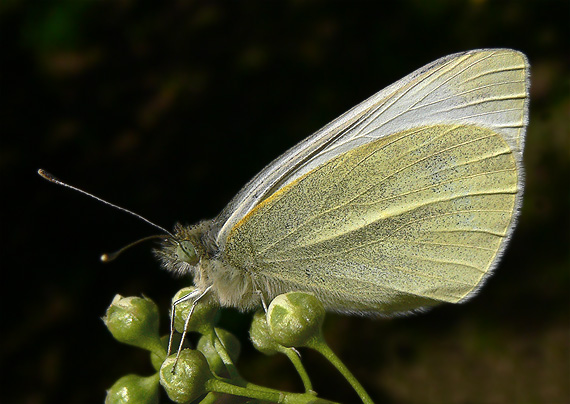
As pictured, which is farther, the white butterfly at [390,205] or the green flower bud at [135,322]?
the white butterfly at [390,205]

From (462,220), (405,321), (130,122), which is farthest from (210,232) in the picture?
(405,321)

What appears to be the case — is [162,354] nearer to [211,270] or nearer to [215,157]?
[211,270]

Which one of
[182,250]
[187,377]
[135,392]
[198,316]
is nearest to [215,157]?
→ [182,250]

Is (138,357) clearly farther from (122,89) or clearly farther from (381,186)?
(381,186)

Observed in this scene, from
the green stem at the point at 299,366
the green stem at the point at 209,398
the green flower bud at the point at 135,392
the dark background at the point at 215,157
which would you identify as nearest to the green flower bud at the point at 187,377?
the green stem at the point at 209,398

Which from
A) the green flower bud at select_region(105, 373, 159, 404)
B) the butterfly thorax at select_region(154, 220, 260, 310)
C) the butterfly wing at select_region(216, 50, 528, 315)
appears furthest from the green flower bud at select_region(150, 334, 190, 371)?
the butterfly wing at select_region(216, 50, 528, 315)

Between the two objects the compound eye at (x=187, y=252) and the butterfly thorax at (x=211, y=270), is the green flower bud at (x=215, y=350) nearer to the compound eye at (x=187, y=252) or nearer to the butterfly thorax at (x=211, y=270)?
the butterfly thorax at (x=211, y=270)

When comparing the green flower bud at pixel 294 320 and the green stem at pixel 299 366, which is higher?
the green flower bud at pixel 294 320
